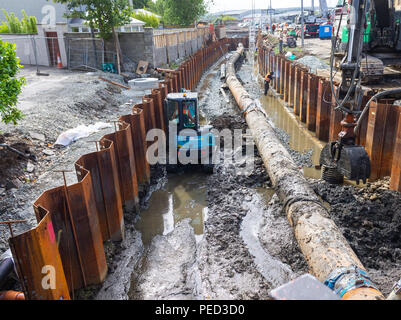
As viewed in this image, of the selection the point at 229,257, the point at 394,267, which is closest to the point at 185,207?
the point at 229,257

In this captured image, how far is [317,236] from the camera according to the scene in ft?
18.9

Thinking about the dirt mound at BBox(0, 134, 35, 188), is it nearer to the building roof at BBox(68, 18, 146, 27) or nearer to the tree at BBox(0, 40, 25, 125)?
the tree at BBox(0, 40, 25, 125)

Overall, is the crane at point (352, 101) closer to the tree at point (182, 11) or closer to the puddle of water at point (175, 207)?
the puddle of water at point (175, 207)

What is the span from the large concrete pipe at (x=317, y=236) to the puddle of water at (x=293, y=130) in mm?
1893

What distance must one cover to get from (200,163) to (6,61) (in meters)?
5.43

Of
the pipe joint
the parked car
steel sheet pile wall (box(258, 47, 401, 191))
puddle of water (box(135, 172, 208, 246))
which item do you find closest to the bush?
steel sheet pile wall (box(258, 47, 401, 191))

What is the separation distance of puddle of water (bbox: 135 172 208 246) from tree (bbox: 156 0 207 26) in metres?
38.1

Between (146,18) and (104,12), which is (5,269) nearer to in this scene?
(104,12)

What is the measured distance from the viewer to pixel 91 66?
24109 mm

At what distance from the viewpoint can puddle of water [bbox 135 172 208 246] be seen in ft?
25.9

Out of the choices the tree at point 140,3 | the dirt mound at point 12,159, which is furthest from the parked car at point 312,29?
the dirt mound at point 12,159

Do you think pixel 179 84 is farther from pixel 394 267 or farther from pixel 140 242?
pixel 394 267

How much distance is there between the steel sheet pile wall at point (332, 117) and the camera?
8477mm

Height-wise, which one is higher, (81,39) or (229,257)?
(81,39)
